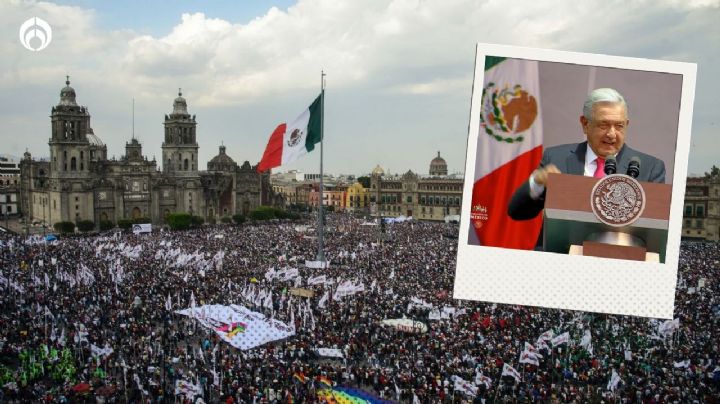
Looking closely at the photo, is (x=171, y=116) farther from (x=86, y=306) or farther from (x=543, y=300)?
(x=543, y=300)

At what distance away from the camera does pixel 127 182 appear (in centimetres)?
7112

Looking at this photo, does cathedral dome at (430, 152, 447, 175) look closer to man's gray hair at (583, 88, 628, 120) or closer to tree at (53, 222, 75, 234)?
tree at (53, 222, 75, 234)

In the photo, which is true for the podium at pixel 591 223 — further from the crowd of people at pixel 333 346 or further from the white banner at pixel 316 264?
the white banner at pixel 316 264

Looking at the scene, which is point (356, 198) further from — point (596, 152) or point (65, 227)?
point (596, 152)

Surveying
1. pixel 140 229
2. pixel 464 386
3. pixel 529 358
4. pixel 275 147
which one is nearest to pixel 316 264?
pixel 275 147

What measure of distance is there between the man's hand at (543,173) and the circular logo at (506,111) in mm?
442

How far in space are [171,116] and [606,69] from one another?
7950 centimetres

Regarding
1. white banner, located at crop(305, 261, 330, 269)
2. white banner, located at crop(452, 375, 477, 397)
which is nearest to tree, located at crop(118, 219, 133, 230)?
white banner, located at crop(305, 261, 330, 269)

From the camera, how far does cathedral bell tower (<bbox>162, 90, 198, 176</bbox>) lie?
7906 cm

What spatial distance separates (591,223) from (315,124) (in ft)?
79.1

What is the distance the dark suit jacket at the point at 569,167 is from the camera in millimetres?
6707

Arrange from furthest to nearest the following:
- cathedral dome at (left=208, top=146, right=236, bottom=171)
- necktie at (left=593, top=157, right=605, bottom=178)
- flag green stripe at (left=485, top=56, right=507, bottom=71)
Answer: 1. cathedral dome at (left=208, top=146, right=236, bottom=171)
2. flag green stripe at (left=485, top=56, right=507, bottom=71)
3. necktie at (left=593, top=157, right=605, bottom=178)

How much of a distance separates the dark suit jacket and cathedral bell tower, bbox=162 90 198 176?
76393 millimetres

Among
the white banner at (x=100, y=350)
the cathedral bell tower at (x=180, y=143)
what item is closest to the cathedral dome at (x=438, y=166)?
the cathedral bell tower at (x=180, y=143)
